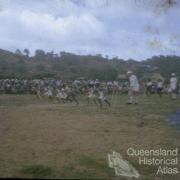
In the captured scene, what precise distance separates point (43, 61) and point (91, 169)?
0.97m

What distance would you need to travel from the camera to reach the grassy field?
4.55 m

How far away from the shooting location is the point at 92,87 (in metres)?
5.12

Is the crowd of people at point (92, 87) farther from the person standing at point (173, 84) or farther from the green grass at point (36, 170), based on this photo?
the green grass at point (36, 170)

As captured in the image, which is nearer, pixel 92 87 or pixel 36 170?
pixel 36 170

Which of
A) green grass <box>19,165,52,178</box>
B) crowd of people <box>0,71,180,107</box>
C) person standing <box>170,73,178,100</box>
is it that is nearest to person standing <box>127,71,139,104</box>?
A: crowd of people <box>0,71,180,107</box>

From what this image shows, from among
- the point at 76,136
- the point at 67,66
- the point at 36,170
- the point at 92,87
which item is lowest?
the point at 36,170

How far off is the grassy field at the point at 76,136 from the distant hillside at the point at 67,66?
233 mm

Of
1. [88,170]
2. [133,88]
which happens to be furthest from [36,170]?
[133,88]

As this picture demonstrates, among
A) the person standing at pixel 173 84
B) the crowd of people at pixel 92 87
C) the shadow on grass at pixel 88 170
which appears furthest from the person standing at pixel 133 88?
the shadow on grass at pixel 88 170

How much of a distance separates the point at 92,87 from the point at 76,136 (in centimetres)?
49

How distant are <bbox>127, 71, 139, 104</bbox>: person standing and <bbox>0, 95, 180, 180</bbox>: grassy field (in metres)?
0.07

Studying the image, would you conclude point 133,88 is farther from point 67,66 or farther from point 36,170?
point 36,170

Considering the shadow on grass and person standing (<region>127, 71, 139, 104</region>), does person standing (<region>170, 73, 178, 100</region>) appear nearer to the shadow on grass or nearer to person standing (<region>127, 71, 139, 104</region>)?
person standing (<region>127, 71, 139, 104</region>)

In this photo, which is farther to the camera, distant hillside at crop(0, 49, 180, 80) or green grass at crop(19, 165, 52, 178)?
distant hillside at crop(0, 49, 180, 80)
